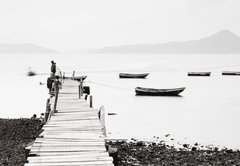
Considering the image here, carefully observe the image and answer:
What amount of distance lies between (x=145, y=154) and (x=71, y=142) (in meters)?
6.36

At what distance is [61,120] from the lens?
1508 centimetres

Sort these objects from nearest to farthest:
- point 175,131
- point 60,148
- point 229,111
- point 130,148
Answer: point 60,148
point 130,148
point 175,131
point 229,111

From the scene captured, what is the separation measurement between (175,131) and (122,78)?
194 feet

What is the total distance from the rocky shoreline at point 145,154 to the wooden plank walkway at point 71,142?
1.28 metres

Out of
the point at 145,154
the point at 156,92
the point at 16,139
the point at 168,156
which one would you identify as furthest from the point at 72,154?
the point at 156,92

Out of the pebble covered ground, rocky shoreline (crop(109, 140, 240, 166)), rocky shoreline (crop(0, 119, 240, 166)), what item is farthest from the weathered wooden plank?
rocky shoreline (crop(109, 140, 240, 166))

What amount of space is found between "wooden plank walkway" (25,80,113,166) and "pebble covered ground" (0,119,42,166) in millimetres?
2418

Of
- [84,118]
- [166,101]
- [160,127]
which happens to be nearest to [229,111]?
[166,101]

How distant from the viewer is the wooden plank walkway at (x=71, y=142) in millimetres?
9684

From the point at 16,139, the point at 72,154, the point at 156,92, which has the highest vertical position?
the point at 72,154

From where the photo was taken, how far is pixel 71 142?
11.7 meters

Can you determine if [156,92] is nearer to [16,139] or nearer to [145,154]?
[16,139]

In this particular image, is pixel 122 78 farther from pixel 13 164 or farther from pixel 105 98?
pixel 13 164

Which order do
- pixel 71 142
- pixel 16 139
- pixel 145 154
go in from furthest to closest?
pixel 16 139 < pixel 145 154 < pixel 71 142
